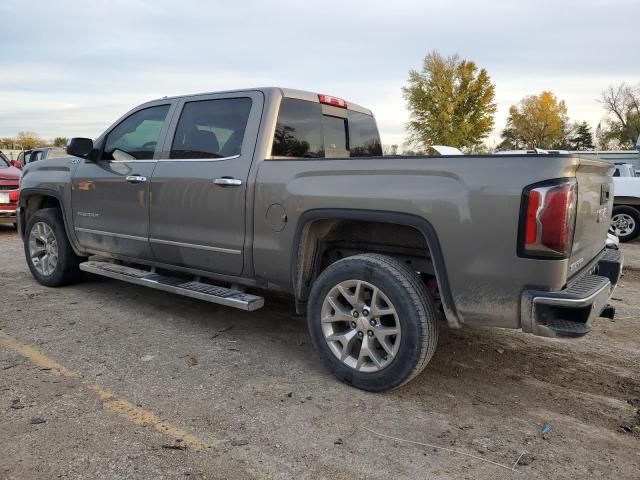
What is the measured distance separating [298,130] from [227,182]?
0.74 metres

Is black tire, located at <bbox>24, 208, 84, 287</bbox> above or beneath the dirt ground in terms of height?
above

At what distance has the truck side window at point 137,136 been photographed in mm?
4626

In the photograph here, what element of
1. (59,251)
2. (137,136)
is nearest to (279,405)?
(137,136)

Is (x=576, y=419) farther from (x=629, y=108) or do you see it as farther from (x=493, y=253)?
(x=629, y=108)

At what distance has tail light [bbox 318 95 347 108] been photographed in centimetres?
446

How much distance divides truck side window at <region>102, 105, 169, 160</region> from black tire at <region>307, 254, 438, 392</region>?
7.38ft

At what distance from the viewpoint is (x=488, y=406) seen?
124 inches

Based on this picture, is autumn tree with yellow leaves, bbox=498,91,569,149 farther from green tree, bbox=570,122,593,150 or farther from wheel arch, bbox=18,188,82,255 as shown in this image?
wheel arch, bbox=18,188,82,255

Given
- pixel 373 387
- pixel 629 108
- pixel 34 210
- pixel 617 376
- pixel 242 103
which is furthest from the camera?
pixel 629 108

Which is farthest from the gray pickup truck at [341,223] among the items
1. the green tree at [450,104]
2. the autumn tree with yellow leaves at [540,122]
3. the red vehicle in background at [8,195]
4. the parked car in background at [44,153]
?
the autumn tree with yellow leaves at [540,122]

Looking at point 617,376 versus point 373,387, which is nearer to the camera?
point 373,387

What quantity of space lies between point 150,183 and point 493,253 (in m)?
2.93

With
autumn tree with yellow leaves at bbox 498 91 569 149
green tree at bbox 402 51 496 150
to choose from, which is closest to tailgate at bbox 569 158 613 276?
green tree at bbox 402 51 496 150

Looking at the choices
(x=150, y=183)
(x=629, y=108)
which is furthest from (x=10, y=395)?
(x=629, y=108)
